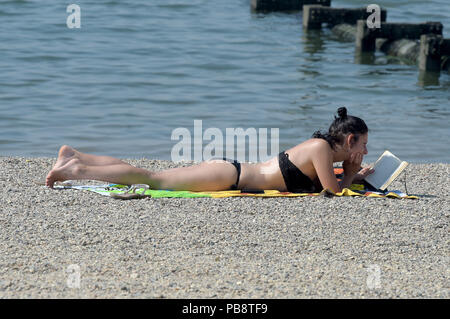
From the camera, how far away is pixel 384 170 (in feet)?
19.2

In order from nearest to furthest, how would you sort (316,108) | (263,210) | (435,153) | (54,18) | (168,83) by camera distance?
(263,210), (435,153), (316,108), (168,83), (54,18)

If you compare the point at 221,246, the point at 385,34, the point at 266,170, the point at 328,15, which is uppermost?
the point at 328,15

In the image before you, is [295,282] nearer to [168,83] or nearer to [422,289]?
[422,289]

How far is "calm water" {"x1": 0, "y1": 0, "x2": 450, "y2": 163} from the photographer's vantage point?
918cm

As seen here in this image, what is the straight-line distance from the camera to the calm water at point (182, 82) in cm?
918

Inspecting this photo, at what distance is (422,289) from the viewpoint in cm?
383

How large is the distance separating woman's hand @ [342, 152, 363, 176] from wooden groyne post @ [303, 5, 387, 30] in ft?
35.4

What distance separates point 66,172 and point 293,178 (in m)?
1.81

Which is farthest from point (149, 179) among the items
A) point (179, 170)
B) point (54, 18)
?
point (54, 18)

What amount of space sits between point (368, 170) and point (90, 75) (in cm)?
736

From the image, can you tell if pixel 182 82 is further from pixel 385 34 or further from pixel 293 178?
pixel 293 178

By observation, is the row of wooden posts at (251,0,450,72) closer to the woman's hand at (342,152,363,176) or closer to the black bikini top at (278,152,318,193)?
the woman's hand at (342,152,363,176)

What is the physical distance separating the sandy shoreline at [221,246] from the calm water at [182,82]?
3.18 m

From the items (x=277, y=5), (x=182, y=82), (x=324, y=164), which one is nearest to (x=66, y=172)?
(x=324, y=164)
